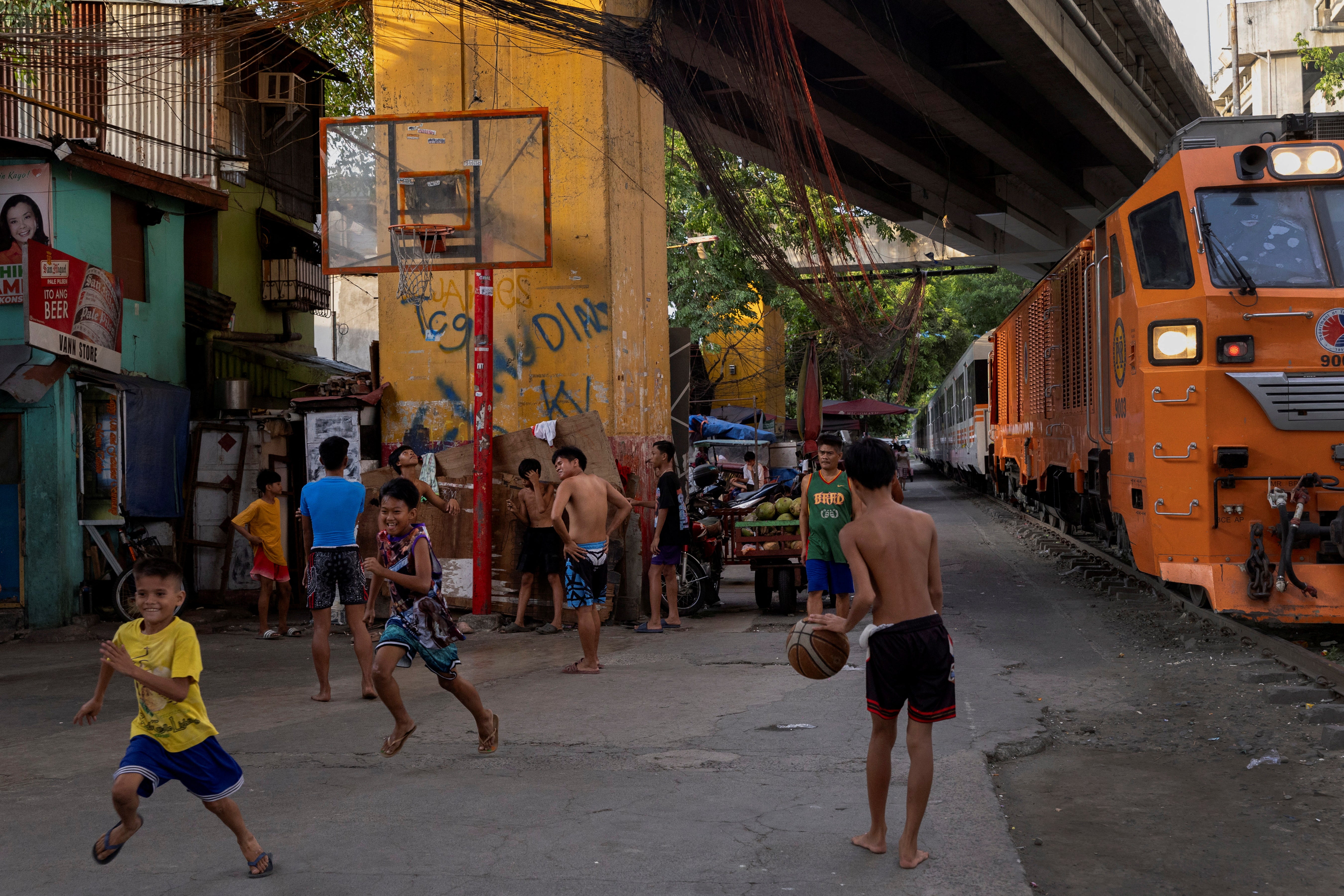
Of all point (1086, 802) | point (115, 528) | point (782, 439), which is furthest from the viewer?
point (782, 439)

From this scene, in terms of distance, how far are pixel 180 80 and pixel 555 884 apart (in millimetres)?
14963

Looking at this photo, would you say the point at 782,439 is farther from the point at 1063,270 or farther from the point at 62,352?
the point at 62,352

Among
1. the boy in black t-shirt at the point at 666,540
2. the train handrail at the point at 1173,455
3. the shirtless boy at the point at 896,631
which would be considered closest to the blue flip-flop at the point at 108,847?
the shirtless boy at the point at 896,631

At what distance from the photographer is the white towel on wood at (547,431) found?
1076cm

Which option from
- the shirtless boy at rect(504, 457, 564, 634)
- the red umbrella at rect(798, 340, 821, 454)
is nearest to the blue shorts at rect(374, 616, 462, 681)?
the shirtless boy at rect(504, 457, 564, 634)

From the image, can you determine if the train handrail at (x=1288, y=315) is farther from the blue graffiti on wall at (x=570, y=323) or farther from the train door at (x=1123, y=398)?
the blue graffiti on wall at (x=570, y=323)

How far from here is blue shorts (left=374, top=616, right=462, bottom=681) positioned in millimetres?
5809

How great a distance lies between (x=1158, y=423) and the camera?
8.31 m

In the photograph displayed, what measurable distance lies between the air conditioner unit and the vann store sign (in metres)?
5.92

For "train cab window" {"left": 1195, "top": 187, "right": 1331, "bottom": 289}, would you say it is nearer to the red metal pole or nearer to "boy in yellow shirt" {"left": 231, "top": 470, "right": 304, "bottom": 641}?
the red metal pole

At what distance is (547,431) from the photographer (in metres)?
10.8

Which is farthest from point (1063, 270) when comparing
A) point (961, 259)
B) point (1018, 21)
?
point (961, 259)

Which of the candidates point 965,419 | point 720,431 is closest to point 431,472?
point 720,431

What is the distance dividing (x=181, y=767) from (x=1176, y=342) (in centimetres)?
695
